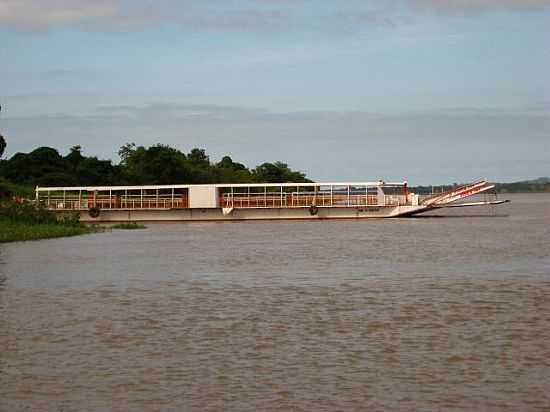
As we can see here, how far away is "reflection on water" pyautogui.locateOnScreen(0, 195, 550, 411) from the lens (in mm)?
13188

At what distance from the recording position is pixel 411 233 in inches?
2226

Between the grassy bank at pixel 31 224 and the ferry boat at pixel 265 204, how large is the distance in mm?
14461

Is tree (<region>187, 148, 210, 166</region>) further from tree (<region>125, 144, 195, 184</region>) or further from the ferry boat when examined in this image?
the ferry boat

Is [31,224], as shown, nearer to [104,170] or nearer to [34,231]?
[34,231]

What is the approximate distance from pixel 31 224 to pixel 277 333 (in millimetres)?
43264

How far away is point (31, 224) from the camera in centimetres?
5866

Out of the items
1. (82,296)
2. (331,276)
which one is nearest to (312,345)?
(82,296)

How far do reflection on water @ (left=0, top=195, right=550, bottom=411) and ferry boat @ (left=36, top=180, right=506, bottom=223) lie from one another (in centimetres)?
4015

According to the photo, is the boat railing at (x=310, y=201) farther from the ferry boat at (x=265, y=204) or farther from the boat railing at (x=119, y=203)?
the boat railing at (x=119, y=203)

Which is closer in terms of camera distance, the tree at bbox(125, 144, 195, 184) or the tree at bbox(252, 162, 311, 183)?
the tree at bbox(125, 144, 195, 184)

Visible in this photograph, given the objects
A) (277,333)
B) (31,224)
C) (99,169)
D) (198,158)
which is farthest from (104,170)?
(277,333)

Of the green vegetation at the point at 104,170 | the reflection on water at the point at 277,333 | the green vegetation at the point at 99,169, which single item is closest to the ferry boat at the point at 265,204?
the green vegetation at the point at 104,170

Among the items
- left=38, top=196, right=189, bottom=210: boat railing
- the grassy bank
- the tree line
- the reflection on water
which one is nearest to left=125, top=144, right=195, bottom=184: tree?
the tree line

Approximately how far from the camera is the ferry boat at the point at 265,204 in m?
78.0
